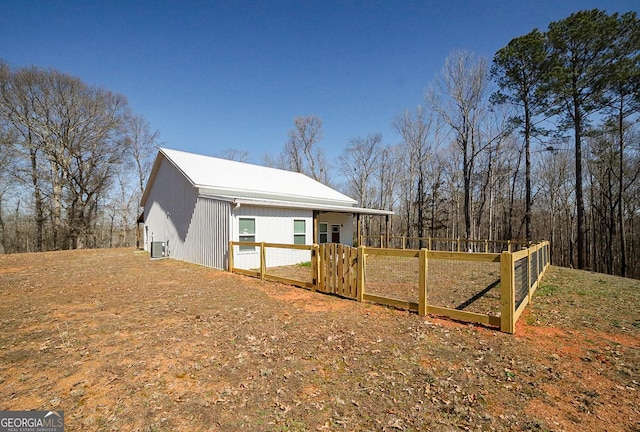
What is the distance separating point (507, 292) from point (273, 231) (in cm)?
940

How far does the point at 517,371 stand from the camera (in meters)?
3.41

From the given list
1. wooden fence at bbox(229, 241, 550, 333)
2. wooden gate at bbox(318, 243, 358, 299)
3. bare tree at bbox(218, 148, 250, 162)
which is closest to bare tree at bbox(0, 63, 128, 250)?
bare tree at bbox(218, 148, 250, 162)

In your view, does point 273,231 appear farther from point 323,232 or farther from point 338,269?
point 338,269

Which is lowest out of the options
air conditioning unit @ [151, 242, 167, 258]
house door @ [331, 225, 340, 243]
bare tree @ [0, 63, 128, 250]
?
air conditioning unit @ [151, 242, 167, 258]

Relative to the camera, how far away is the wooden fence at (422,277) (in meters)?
4.56

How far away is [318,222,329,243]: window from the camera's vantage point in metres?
16.3

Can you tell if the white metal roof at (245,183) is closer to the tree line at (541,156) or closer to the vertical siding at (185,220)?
the vertical siding at (185,220)

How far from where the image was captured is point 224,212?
35.4 feet

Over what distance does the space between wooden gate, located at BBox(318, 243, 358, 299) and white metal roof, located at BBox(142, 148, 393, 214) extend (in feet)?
15.8

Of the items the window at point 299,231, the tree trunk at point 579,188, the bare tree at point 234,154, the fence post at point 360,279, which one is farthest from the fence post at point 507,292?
the bare tree at point 234,154

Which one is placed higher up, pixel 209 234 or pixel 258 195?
pixel 258 195

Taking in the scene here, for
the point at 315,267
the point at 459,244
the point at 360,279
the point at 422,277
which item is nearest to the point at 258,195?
the point at 315,267

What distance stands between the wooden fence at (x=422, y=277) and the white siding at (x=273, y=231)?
2.35 meters

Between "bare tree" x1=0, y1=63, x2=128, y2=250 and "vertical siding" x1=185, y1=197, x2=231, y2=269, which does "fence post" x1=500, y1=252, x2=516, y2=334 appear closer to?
"vertical siding" x1=185, y1=197, x2=231, y2=269
